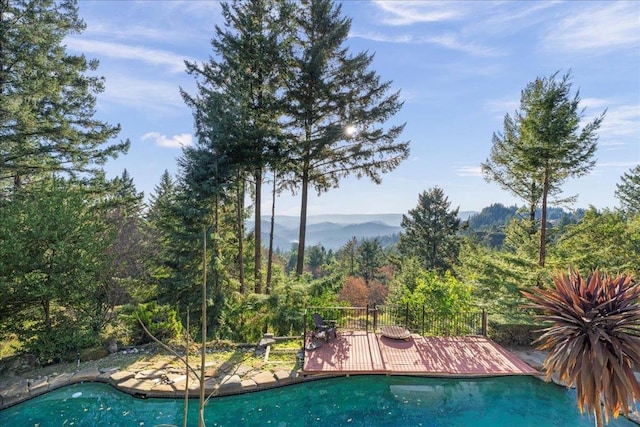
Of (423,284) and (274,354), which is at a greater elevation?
(423,284)

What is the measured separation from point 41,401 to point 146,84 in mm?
8731

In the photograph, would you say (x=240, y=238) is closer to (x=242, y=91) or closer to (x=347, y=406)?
(x=242, y=91)

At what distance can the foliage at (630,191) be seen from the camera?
27.2 metres

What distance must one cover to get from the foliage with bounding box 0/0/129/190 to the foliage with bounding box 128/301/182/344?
6372 millimetres

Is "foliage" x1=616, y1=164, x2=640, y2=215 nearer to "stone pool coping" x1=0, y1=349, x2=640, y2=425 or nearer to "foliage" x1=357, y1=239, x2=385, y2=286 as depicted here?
"foliage" x1=357, y1=239, x2=385, y2=286

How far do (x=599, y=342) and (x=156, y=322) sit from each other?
30.9ft

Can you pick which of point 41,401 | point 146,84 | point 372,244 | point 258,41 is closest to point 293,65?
point 258,41

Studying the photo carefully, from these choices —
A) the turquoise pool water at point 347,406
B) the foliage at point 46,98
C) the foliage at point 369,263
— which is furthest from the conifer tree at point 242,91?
the foliage at point 369,263

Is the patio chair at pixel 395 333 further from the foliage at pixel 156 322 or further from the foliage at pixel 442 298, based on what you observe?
the foliage at pixel 156 322

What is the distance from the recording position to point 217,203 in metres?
10.5

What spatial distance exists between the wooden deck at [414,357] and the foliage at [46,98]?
10.6 m

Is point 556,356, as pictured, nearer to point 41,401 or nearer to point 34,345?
point 41,401

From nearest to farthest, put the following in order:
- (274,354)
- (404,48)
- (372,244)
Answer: (274,354), (404,48), (372,244)

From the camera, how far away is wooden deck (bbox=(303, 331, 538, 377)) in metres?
7.40
